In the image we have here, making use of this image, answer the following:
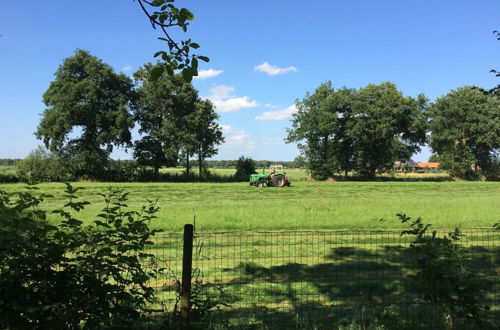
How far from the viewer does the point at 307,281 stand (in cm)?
632

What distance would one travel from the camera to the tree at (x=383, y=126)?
2078 inches

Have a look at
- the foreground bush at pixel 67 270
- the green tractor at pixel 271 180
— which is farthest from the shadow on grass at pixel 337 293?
the green tractor at pixel 271 180

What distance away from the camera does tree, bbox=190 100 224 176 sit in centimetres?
4594

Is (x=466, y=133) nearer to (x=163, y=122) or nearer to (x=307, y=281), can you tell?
(x=163, y=122)

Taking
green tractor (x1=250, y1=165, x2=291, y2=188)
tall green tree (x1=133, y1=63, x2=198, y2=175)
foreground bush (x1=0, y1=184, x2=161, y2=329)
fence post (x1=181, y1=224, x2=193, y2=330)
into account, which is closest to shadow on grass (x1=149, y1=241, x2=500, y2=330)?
fence post (x1=181, y1=224, x2=193, y2=330)

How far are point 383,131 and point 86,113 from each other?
3661 cm

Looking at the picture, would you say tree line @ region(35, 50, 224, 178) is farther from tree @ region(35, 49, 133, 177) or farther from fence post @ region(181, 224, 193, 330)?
fence post @ region(181, 224, 193, 330)

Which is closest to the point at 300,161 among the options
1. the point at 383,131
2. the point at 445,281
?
the point at 383,131

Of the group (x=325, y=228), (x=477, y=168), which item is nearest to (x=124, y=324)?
(x=325, y=228)

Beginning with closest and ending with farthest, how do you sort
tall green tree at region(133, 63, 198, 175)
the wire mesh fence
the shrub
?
the shrub
the wire mesh fence
tall green tree at region(133, 63, 198, 175)

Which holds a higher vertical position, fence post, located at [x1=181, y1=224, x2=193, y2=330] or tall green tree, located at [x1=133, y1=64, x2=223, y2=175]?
tall green tree, located at [x1=133, y1=64, x2=223, y2=175]

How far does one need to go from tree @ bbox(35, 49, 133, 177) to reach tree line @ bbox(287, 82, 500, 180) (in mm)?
24886

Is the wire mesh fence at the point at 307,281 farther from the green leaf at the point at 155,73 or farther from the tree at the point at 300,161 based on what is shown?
the tree at the point at 300,161

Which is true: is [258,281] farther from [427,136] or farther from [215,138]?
[427,136]
